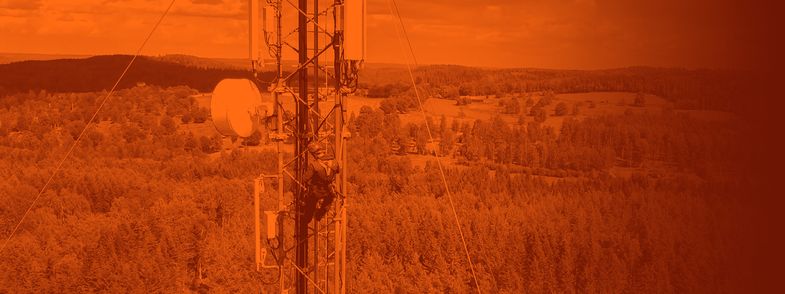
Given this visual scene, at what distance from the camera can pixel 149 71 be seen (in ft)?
225

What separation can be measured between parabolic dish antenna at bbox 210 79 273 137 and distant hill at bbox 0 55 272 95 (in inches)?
2230

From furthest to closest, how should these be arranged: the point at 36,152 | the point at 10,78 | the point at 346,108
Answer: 1. the point at 10,78
2. the point at 36,152
3. the point at 346,108

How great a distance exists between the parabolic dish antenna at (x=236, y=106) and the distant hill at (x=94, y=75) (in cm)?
5665

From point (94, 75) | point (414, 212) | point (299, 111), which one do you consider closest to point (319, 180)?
point (299, 111)

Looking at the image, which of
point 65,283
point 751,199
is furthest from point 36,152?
point 751,199

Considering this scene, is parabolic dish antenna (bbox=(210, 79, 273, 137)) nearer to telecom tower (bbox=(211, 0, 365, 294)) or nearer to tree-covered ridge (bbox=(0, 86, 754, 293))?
telecom tower (bbox=(211, 0, 365, 294))

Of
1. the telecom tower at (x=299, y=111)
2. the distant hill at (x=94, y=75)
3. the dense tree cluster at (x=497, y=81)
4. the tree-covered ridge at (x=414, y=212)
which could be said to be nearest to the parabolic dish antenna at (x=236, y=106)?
the telecom tower at (x=299, y=111)

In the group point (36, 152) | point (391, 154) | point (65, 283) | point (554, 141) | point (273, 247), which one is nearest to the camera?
point (273, 247)

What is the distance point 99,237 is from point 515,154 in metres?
31.8

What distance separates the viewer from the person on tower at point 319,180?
19.1 feet

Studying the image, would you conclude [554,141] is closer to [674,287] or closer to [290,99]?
[674,287]

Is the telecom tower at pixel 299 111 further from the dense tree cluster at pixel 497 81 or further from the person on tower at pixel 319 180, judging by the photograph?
the dense tree cluster at pixel 497 81

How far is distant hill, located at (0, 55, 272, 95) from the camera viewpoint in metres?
62.5

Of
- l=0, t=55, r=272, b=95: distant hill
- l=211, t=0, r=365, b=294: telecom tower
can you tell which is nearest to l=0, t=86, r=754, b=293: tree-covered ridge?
l=211, t=0, r=365, b=294: telecom tower
